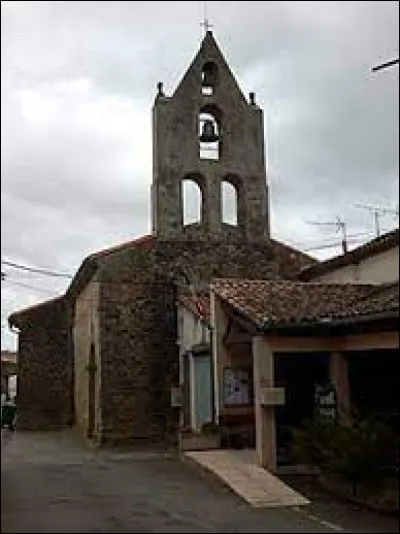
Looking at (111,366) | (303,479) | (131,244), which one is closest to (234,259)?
(131,244)

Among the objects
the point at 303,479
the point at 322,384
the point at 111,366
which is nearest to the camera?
the point at 303,479

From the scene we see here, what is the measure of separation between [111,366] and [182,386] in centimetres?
217

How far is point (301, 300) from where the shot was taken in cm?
1764

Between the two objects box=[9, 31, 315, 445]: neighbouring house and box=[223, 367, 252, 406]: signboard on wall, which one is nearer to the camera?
box=[223, 367, 252, 406]: signboard on wall

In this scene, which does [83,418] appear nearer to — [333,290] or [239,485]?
[333,290]

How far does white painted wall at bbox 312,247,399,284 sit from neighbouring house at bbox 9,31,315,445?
466 centimetres

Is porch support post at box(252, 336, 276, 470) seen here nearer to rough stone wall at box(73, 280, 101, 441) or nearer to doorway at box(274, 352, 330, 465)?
doorway at box(274, 352, 330, 465)

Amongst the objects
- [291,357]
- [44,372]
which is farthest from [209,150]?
[44,372]

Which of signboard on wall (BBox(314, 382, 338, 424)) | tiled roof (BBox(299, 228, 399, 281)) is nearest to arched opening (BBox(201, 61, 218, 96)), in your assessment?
tiled roof (BBox(299, 228, 399, 281))

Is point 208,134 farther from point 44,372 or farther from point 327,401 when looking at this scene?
point 327,401

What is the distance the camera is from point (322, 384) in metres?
16.5

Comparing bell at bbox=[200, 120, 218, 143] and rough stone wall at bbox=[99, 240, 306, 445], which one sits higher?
bell at bbox=[200, 120, 218, 143]

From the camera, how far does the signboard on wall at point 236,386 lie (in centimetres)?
1888

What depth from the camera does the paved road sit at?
10430 millimetres
